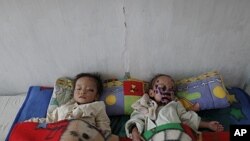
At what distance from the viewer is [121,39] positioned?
1492mm

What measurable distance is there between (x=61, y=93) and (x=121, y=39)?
18.6 inches

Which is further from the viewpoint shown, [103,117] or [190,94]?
[190,94]

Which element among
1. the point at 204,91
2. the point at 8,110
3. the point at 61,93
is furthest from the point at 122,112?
→ the point at 8,110

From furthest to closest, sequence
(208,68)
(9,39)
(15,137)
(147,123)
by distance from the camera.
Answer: (208,68)
(9,39)
(147,123)
(15,137)

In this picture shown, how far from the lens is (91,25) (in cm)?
144

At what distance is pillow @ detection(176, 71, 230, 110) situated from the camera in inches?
58.1

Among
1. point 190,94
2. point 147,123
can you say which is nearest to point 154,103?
point 147,123

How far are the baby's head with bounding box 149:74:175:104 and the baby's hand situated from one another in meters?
0.24

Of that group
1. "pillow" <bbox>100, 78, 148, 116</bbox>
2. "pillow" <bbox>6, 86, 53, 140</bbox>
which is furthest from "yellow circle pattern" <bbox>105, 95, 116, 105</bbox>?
"pillow" <bbox>6, 86, 53, 140</bbox>

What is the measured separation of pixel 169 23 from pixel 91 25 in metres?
0.43

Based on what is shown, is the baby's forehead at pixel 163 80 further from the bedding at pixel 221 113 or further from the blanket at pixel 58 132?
the blanket at pixel 58 132

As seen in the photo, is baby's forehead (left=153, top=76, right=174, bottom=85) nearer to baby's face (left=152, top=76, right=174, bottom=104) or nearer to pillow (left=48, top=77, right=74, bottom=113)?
baby's face (left=152, top=76, right=174, bottom=104)

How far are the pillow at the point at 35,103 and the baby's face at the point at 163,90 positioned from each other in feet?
2.12

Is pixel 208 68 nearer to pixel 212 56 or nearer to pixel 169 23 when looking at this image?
pixel 212 56
